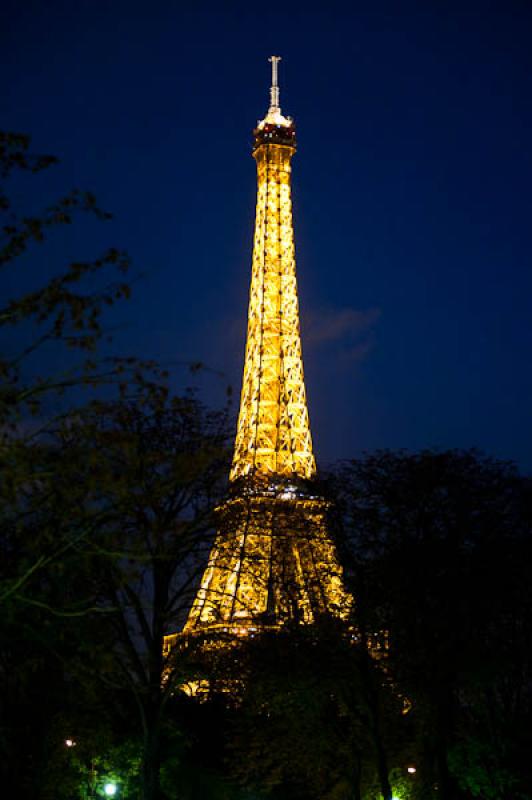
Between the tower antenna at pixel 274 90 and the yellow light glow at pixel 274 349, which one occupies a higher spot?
the tower antenna at pixel 274 90

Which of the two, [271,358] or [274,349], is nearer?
[271,358]

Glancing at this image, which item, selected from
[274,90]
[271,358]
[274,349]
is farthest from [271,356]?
[274,90]

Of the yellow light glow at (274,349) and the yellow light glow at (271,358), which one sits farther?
the yellow light glow at (274,349)

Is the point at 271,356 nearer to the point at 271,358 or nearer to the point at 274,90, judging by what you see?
the point at 271,358

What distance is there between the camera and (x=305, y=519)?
117ft

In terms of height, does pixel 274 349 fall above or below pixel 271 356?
above

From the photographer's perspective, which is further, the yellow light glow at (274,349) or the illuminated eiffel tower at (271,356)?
the yellow light glow at (274,349)

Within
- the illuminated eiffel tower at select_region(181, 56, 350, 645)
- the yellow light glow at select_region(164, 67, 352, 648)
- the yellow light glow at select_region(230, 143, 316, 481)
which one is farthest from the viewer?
the yellow light glow at select_region(230, 143, 316, 481)

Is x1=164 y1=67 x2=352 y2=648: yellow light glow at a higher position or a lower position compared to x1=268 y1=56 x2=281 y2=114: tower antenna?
lower

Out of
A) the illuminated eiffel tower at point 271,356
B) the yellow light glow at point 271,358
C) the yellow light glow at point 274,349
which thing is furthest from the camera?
the yellow light glow at point 274,349

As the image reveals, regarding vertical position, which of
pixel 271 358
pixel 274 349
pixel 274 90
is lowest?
pixel 271 358

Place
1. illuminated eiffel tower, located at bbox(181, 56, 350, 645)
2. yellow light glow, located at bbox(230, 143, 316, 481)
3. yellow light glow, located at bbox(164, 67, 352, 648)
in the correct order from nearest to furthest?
yellow light glow, located at bbox(164, 67, 352, 648)
illuminated eiffel tower, located at bbox(181, 56, 350, 645)
yellow light glow, located at bbox(230, 143, 316, 481)

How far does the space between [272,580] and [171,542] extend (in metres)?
6.26

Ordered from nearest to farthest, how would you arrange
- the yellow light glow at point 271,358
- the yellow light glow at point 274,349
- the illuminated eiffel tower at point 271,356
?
the yellow light glow at point 271,358 < the illuminated eiffel tower at point 271,356 < the yellow light glow at point 274,349
